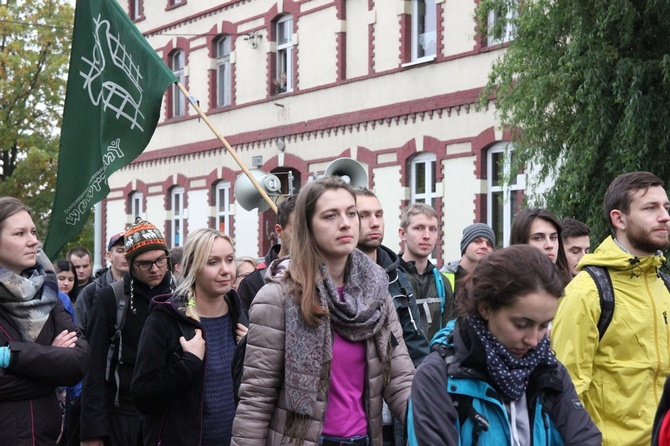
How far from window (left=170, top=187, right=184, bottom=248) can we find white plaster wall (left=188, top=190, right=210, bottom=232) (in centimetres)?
58

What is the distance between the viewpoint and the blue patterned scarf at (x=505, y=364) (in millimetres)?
3594

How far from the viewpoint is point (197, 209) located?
30.6 meters

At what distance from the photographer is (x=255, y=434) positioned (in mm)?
4547

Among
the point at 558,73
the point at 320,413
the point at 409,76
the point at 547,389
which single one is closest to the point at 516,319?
the point at 547,389

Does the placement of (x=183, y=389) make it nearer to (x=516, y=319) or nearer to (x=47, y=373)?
(x=47, y=373)

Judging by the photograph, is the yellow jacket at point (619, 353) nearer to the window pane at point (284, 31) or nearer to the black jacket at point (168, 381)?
the black jacket at point (168, 381)

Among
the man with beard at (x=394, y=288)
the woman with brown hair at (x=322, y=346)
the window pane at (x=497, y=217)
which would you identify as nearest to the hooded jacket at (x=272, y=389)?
the woman with brown hair at (x=322, y=346)

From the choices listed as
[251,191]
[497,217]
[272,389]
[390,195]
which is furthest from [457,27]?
[272,389]

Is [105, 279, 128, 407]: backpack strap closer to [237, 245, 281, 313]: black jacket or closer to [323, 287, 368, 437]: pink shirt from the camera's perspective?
[237, 245, 281, 313]: black jacket

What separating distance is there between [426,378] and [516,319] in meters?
0.36

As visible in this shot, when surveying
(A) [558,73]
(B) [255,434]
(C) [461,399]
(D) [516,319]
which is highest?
(A) [558,73]

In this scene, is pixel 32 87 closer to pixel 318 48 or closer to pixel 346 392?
pixel 318 48

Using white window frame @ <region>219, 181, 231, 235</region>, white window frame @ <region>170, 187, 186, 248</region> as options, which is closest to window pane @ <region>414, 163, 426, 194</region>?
white window frame @ <region>219, 181, 231, 235</region>

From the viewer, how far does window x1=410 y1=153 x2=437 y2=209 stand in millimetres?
22234
